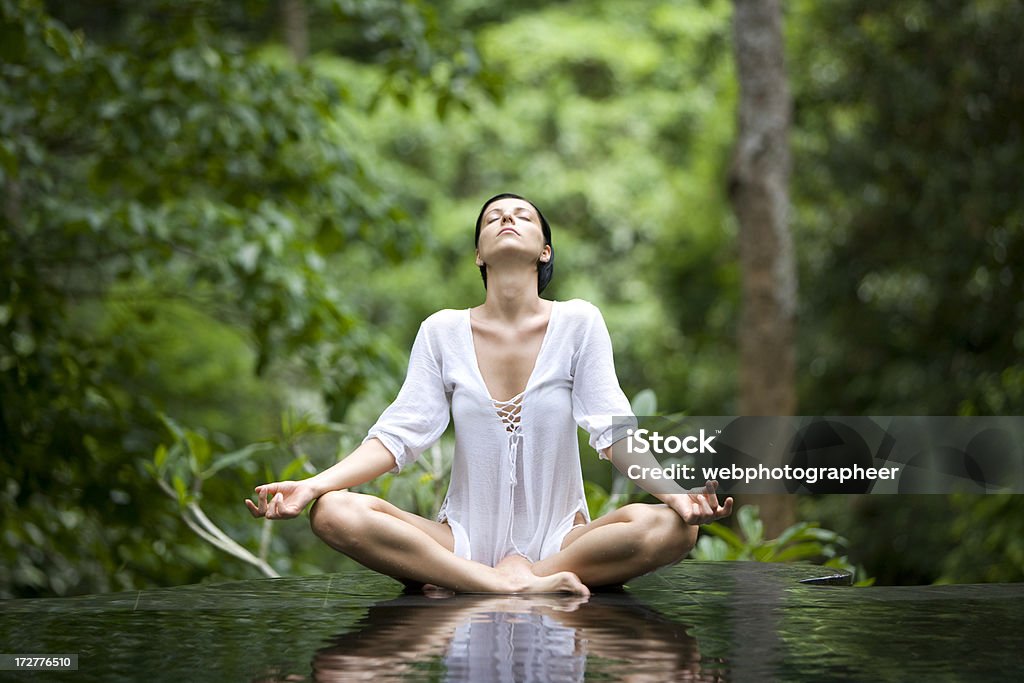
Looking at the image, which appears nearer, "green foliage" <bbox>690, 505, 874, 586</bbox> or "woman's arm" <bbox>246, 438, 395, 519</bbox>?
"woman's arm" <bbox>246, 438, 395, 519</bbox>

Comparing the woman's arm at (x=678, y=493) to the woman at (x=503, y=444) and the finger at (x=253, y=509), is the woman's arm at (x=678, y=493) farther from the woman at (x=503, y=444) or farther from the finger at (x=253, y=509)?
the finger at (x=253, y=509)

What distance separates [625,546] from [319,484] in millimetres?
695

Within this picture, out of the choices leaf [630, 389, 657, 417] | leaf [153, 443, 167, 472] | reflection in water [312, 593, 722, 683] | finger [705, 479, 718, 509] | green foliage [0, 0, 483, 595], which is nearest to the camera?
reflection in water [312, 593, 722, 683]

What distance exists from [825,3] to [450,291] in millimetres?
6210

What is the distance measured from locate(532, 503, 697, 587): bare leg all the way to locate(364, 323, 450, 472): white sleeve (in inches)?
16.4

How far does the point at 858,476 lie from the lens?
16.0 feet

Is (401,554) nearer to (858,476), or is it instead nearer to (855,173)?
(858,476)

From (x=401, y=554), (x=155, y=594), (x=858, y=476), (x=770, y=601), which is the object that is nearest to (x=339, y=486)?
(x=401, y=554)

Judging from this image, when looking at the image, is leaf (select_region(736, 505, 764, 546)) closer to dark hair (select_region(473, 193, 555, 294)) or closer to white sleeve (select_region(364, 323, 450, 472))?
dark hair (select_region(473, 193, 555, 294))

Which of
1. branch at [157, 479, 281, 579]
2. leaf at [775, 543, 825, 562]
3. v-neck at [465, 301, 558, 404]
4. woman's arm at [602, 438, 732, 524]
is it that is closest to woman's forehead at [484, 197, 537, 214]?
v-neck at [465, 301, 558, 404]

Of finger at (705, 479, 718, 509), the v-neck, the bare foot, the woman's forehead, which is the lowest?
the bare foot

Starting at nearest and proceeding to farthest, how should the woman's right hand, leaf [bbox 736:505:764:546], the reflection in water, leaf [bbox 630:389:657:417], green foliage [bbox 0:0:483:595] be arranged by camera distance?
the reflection in water < the woman's right hand < leaf [bbox 630:389:657:417] < green foliage [bbox 0:0:483:595] < leaf [bbox 736:505:764:546]

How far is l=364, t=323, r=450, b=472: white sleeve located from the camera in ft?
9.59

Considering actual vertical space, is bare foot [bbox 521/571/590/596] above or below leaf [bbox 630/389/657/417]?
below
